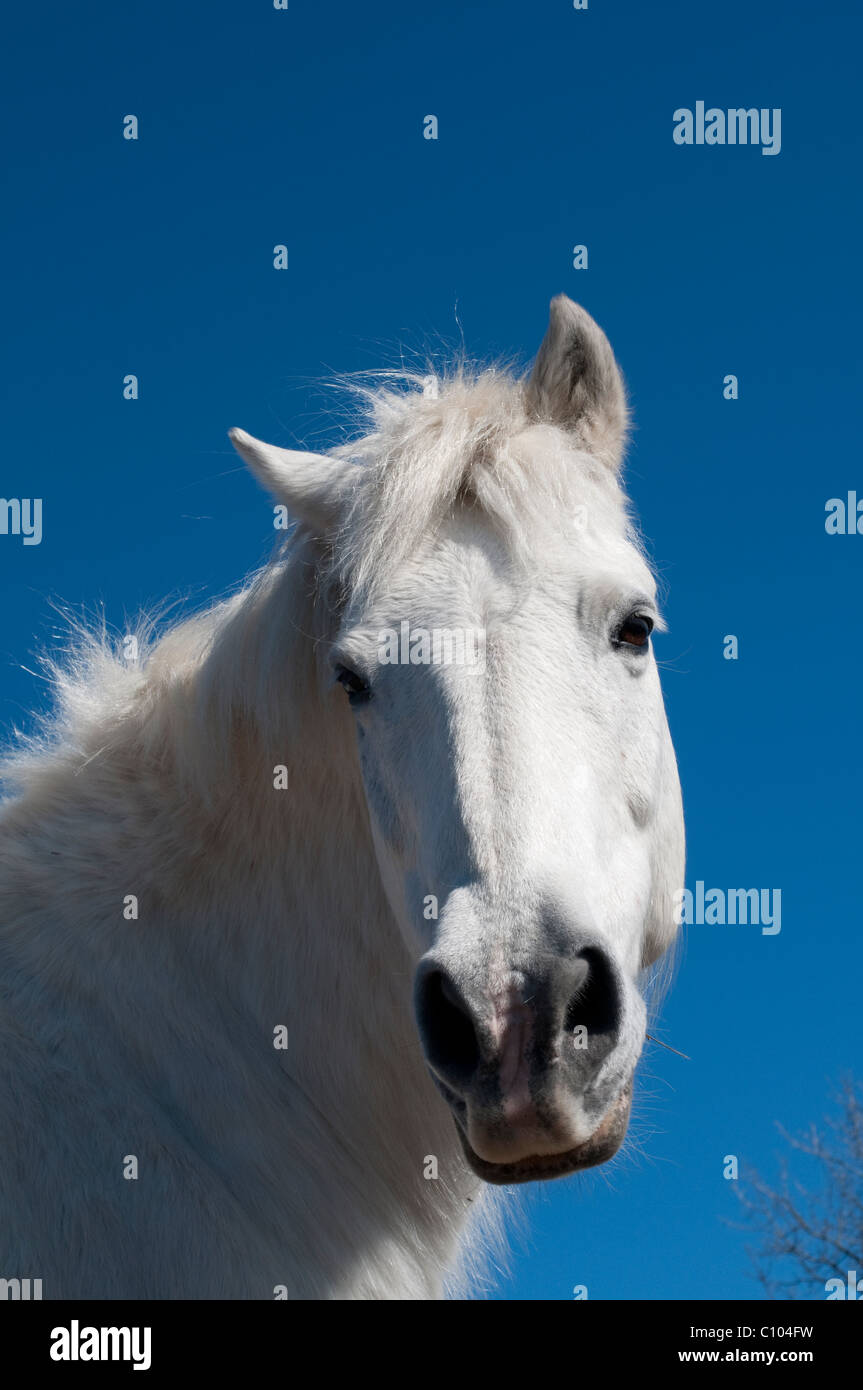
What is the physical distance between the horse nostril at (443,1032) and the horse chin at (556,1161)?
0.19 m

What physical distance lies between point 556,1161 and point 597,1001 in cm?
42

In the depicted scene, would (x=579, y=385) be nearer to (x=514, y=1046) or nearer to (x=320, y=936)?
(x=320, y=936)

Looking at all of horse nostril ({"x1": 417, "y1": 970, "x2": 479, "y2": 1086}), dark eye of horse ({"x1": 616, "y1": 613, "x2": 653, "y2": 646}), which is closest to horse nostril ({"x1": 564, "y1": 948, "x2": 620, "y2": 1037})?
horse nostril ({"x1": 417, "y1": 970, "x2": 479, "y2": 1086})

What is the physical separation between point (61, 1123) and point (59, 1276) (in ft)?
1.41

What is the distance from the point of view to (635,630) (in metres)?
4.00

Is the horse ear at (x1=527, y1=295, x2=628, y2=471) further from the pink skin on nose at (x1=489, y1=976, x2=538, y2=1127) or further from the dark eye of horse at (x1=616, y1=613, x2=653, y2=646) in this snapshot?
the pink skin on nose at (x1=489, y1=976, x2=538, y2=1127)

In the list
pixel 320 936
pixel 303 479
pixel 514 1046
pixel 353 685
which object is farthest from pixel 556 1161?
pixel 303 479

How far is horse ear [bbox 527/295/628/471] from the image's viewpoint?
455 centimetres

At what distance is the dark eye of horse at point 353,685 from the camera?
156 inches

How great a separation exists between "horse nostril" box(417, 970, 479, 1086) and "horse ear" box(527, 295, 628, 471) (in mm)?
2293

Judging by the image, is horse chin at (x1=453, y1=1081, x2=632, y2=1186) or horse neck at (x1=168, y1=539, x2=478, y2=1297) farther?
horse neck at (x1=168, y1=539, x2=478, y2=1297)
